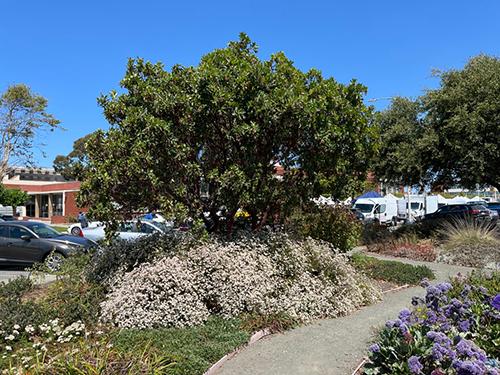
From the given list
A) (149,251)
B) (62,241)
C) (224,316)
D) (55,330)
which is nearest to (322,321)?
(224,316)

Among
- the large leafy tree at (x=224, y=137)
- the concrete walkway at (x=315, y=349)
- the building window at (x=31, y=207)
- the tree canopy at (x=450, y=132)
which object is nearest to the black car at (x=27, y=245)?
the large leafy tree at (x=224, y=137)

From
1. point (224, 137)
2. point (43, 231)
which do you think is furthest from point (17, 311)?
point (43, 231)

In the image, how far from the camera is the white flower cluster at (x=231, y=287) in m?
6.00

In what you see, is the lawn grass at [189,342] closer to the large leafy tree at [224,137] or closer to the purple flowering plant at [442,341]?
the purple flowering plant at [442,341]

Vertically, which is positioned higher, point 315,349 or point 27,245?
point 27,245

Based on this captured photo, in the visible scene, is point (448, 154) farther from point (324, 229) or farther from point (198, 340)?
point (198, 340)

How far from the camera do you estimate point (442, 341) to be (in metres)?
3.84

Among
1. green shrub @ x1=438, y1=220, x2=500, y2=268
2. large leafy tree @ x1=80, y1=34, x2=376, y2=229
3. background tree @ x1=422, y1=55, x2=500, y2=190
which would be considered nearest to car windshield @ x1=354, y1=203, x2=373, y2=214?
background tree @ x1=422, y1=55, x2=500, y2=190

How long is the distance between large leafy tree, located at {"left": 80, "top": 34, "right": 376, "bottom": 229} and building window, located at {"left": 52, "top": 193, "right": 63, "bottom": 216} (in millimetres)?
47203

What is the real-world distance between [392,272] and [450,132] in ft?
25.4

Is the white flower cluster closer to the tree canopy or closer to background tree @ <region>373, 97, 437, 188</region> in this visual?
the tree canopy

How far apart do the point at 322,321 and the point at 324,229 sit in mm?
3778

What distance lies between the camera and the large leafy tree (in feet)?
23.3

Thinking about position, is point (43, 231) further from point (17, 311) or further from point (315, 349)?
point (315, 349)
